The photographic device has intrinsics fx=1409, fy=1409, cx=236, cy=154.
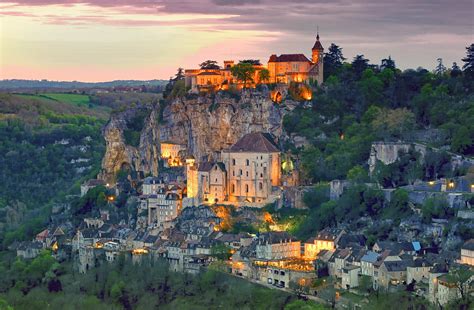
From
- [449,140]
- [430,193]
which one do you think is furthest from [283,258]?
[449,140]

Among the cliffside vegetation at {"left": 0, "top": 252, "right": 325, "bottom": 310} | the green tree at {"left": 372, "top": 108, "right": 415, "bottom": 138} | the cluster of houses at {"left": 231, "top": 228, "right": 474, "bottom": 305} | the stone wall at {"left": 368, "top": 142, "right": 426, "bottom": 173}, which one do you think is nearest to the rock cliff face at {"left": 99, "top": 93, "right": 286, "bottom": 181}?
the green tree at {"left": 372, "top": 108, "right": 415, "bottom": 138}

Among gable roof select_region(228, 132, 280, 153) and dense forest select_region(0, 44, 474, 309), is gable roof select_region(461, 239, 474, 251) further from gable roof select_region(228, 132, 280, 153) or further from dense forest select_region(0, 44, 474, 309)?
gable roof select_region(228, 132, 280, 153)

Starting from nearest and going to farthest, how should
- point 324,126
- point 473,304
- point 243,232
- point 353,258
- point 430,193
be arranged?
point 473,304 < point 353,258 < point 430,193 < point 243,232 < point 324,126

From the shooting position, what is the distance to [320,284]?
73.8 metres

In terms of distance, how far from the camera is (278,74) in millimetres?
98875

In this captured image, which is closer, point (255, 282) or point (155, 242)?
point (255, 282)

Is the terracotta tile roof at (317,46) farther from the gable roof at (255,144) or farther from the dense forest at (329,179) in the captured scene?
the gable roof at (255,144)

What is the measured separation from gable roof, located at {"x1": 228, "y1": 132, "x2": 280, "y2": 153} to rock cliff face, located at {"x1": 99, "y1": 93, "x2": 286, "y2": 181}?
12.9 ft

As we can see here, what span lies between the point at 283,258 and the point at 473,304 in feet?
49.3

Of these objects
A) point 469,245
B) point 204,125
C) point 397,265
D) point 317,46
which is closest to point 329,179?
point 204,125

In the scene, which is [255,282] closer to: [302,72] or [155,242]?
[155,242]

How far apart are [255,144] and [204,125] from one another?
903 cm

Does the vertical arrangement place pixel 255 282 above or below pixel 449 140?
below

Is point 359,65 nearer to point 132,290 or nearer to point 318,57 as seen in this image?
point 318,57
